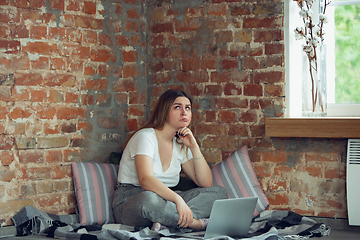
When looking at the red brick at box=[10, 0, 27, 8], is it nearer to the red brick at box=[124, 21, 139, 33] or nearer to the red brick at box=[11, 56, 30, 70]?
the red brick at box=[11, 56, 30, 70]

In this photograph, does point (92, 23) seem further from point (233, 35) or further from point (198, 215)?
point (198, 215)

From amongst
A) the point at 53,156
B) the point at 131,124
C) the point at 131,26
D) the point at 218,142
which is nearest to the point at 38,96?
the point at 53,156

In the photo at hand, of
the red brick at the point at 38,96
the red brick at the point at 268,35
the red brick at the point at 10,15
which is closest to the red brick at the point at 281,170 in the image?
the red brick at the point at 268,35

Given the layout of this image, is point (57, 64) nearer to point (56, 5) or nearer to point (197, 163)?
point (56, 5)

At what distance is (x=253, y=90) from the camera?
2871 millimetres

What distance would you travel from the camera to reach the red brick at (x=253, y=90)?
2.86 meters

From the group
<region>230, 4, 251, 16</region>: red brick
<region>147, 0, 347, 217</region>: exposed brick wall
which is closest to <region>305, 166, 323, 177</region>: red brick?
<region>147, 0, 347, 217</region>: exposed brick wall

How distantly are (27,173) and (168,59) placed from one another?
1.39 metres

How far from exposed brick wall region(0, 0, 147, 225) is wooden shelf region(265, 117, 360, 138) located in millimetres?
1117

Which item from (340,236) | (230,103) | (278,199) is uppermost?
(230,103)

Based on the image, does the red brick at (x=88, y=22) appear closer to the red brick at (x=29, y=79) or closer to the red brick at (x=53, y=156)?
the red brick at (x=29, y=79)

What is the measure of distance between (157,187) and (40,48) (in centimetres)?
128

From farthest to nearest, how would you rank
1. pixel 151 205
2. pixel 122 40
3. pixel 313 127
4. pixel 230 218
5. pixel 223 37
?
pixel 122 40 < pixel 223 37 < pixel 313 127 < pixel 151 205 < pixel 230 218

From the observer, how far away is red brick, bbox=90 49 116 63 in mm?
2918
